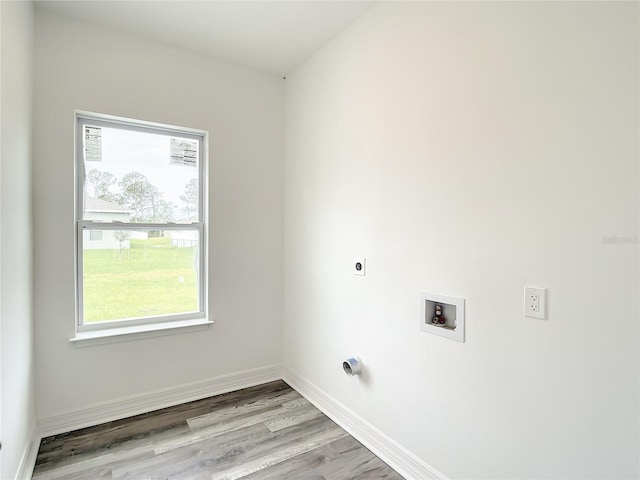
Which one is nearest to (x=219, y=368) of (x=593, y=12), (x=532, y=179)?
(x=532, y=179)

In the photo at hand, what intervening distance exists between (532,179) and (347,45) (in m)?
1.62

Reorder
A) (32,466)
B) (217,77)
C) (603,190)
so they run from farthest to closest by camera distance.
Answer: (217,77)
(32,466)
(603,190)

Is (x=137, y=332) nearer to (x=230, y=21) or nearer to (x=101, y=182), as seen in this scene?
(x=101, y=182)

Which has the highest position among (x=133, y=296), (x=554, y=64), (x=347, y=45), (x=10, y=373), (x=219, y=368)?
(x=347, y=45)

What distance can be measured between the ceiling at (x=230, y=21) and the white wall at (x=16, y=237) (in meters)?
0.47

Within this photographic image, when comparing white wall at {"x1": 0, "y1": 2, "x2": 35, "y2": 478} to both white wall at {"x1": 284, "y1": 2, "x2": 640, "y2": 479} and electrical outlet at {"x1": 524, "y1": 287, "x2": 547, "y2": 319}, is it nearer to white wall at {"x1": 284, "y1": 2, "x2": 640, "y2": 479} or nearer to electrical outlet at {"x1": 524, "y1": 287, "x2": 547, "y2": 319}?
white wall at {"x1": 284, "y1": 2, "x2": 640, "y2": 479}

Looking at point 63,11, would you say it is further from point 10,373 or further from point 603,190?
point 603,190

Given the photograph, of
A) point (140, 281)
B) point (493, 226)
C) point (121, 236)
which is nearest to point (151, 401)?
point (140, 281)

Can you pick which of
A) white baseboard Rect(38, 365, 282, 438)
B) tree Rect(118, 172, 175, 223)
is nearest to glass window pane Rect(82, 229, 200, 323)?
tree Rect(118, 172, 175, 223)

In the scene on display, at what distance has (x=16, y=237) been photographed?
1728 mm

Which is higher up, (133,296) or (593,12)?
(593,12)

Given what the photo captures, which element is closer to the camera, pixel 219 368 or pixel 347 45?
pixel 347 45

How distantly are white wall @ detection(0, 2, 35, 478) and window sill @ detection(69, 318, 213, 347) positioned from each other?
0.97 feet

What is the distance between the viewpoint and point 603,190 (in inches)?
45.8
